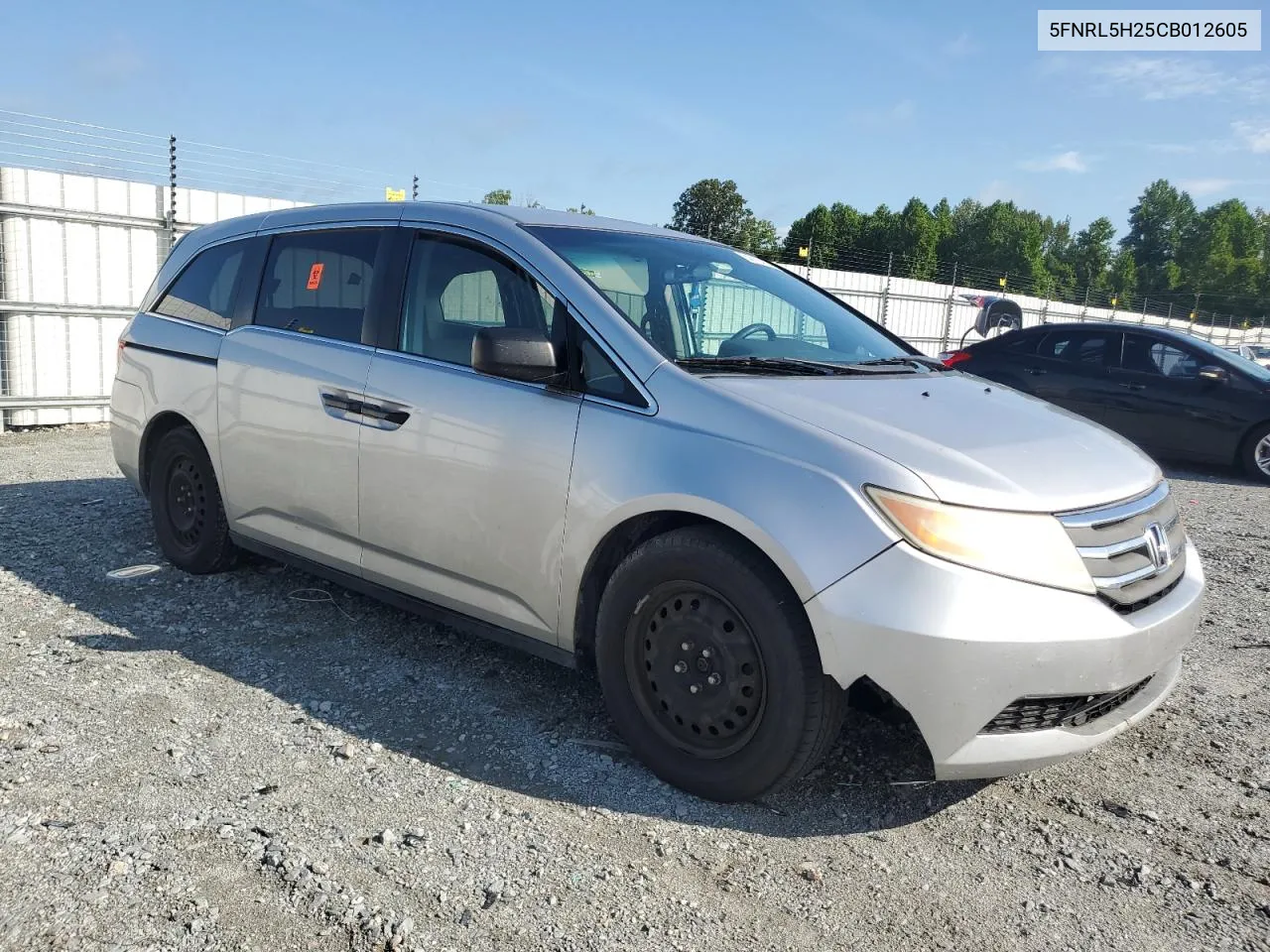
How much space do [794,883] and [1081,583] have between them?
1.09 metres

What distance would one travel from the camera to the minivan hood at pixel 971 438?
2615 millimetres

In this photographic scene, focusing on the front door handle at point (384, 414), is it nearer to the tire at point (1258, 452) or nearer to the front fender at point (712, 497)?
the front fender at point (712, 497)

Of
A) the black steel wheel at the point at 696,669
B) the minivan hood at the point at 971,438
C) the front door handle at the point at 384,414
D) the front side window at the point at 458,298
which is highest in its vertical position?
the front side window at the point at 458,298

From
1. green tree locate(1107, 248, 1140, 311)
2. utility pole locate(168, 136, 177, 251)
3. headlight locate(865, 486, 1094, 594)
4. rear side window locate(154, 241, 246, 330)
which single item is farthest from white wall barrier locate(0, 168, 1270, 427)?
green tree locate(1107, 248, 1140, 311)

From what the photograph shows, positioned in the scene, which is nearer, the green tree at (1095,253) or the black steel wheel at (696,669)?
the black steel wheel at (696,669)

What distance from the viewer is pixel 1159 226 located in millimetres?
123875

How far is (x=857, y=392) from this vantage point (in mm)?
3109

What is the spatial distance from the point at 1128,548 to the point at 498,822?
1.94 metres

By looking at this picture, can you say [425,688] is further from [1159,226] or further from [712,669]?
[1159,226]

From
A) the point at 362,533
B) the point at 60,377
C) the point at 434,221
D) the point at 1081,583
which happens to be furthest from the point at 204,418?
the point at 60,377

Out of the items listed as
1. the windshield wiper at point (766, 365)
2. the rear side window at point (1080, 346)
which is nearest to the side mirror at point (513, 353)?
the windshield wiper at point (766, 365)

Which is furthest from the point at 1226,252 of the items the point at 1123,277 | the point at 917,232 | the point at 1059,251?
the point at 917,232

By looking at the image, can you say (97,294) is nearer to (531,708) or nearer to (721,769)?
(531,708)

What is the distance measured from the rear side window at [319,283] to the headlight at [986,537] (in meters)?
2.33
